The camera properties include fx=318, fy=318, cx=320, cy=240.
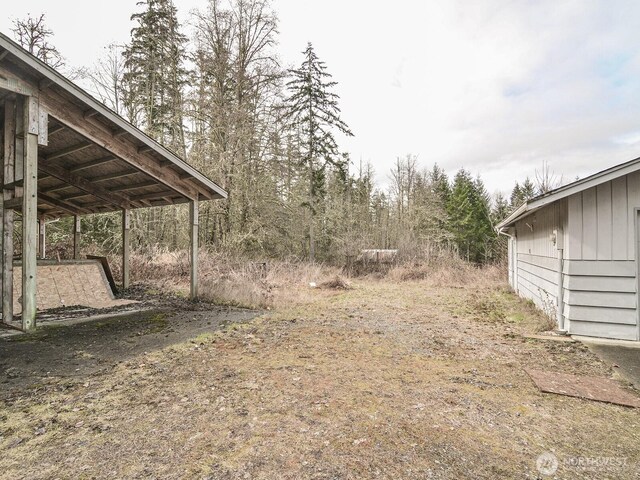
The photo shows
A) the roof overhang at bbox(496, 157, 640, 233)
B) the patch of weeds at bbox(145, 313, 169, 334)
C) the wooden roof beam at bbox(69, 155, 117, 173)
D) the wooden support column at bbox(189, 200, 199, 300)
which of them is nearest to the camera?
the roof overhang at bbox(496, 157, 640, 233)

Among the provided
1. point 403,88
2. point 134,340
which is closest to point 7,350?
point 134,340

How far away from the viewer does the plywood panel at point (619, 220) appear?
487 cm

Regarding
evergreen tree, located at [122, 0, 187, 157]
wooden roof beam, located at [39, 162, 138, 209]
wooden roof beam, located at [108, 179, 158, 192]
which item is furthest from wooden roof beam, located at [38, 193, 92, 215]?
evergreen tree, located at [122, 0, 187, 157]

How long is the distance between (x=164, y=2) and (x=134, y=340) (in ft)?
53.7

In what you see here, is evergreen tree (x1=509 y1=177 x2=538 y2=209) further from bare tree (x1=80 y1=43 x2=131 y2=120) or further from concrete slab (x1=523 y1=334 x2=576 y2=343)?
bare tree (x1=80 y1=43 x2=131 y2=120)

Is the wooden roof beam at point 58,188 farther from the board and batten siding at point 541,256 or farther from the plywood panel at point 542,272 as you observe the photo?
the plywood panel at point 542,272

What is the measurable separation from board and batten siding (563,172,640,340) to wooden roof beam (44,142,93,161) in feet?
28.3

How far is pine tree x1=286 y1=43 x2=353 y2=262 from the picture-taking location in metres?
17.7

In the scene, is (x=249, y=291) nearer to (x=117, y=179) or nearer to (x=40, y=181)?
(x=117, y=179)

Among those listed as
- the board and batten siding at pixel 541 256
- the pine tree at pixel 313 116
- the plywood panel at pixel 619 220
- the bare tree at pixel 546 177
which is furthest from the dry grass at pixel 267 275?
the bare tree at pixel 546 177

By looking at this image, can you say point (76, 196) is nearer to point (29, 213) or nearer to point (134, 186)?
point (134, 186)

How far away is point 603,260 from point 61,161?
422 inches

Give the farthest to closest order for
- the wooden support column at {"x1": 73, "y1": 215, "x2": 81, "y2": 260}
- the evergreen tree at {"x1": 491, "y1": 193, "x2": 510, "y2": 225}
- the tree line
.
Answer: the evergreen tree at {"x1": 491, "y1": 193, "x2": 510, "y2": 225}
the tree line
the wooden support column at {"x1": 73, "y1": 215, "x2": 81, "y2": 260}

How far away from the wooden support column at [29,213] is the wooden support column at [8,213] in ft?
2.53
